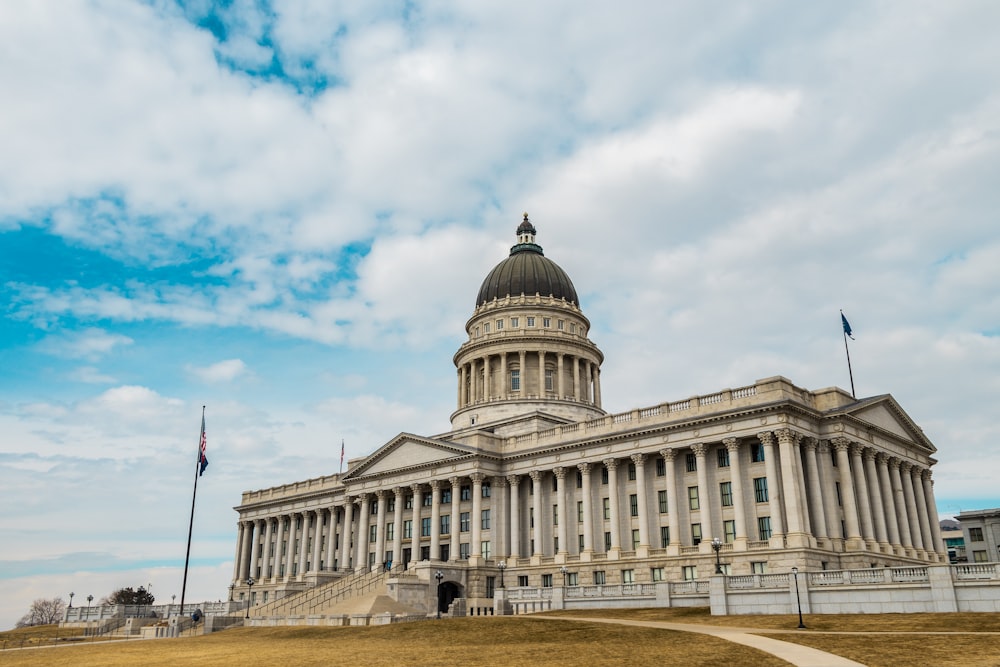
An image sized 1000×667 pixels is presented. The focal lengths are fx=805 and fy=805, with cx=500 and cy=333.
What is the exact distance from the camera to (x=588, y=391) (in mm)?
96875

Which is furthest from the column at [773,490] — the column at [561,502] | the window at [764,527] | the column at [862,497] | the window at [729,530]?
the column at [561,502]

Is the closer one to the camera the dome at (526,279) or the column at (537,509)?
the column at (537,509)

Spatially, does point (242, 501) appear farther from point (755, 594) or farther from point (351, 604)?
point (755, 594)

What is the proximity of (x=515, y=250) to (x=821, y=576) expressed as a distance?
71766mm

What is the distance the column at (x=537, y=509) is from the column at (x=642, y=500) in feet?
33.4

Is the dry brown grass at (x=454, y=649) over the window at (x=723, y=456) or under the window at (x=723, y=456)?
under

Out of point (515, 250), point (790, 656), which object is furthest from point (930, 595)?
point (515, 250)

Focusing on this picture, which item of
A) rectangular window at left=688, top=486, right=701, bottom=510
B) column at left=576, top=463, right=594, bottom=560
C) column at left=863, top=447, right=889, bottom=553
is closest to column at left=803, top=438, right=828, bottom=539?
column at left=863, top=447, right=889, bottom=553

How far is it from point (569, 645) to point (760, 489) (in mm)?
33381

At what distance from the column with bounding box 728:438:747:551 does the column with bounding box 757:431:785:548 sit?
200 centimetres

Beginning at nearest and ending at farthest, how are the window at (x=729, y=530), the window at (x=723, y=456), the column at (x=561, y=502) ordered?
the window at (x=729, y=530)
the window at (x=723, y=456)
the column at (x=561, y=502)

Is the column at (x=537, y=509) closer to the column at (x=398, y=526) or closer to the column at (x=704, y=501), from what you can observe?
the column at (x=704, y=501)

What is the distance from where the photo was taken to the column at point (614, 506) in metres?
66.6

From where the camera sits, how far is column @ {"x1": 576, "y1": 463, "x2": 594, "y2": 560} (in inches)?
2697
